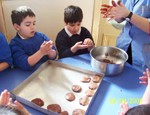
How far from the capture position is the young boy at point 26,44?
1024mm

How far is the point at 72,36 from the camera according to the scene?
138cm

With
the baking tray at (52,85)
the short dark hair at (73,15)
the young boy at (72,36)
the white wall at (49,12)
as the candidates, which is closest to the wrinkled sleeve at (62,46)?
the young boy at (72,36)

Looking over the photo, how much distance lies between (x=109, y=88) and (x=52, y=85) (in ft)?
0.91

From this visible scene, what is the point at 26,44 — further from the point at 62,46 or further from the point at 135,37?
the point at 135,37

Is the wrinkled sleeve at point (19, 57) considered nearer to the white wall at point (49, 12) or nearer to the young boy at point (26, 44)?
the young boy at point (26, 44)

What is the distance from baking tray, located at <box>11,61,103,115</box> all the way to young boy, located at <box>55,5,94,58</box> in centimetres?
25

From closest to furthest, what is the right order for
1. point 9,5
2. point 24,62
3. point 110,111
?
point 110,111, point 24,62, point 9,5

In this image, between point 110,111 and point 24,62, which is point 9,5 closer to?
point 24,62

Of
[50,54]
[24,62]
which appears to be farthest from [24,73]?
[50,54]

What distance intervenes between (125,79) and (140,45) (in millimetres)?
225

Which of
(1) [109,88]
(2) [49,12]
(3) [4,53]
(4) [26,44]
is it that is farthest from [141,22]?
(2) [49,12]

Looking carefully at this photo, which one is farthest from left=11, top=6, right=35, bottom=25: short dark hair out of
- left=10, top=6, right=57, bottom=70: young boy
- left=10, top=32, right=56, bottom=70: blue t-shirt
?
left=10, top=32, right=56, bottom=70: blue t-shirt

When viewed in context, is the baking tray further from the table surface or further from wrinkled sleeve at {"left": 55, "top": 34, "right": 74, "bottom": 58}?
wrinkled sleeve at {"left": 55, "top": 34, "right": 74, "bottom": 58}

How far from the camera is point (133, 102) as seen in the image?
0.86 meters
